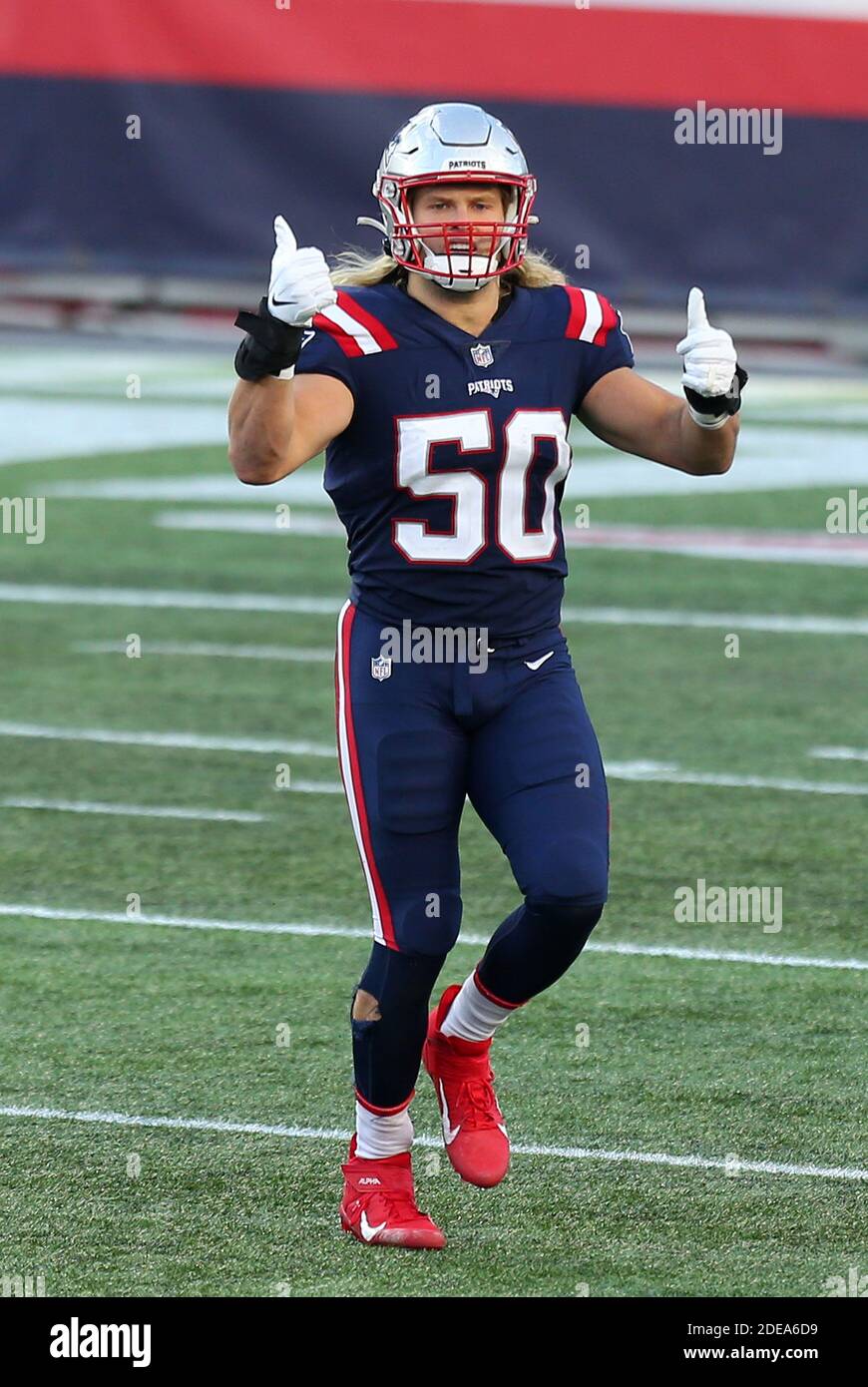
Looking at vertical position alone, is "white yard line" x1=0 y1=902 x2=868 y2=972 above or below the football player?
below

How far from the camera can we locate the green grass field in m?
3.69

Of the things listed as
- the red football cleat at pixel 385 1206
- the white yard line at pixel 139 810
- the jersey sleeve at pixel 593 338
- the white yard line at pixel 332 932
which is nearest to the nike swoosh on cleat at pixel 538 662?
the jersey sleeve at pixel 593 338

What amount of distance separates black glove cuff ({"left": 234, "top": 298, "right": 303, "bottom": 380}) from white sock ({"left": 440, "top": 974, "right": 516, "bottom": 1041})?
113 centimetres

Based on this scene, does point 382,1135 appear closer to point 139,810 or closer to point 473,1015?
point 473,1015

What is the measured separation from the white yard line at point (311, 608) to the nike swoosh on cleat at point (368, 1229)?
5.63 metres

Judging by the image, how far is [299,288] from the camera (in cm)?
335

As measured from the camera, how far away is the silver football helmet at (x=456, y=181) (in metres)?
3.70

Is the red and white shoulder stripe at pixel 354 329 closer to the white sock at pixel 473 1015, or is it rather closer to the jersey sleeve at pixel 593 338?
the jersey sleeve at pixel 593 338

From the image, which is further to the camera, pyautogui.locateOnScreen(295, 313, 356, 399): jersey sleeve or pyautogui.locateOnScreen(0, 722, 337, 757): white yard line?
pyautogui.locateOnScreen(0, 722, 337, 757): white yard line

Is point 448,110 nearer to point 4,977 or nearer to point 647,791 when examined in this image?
point 4,977

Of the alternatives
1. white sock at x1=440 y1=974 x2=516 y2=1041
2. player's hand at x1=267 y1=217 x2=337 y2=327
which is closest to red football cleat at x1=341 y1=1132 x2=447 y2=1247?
white sock at x1=440 y1=974 x2=516 y2=1041

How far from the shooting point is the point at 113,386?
18000mm

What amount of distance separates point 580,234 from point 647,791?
32.9ft

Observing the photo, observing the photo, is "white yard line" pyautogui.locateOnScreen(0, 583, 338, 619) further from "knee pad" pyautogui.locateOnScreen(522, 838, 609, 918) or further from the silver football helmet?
"knee pad" pyautogui.locateOnScreen(522, 838, 609, 918)
